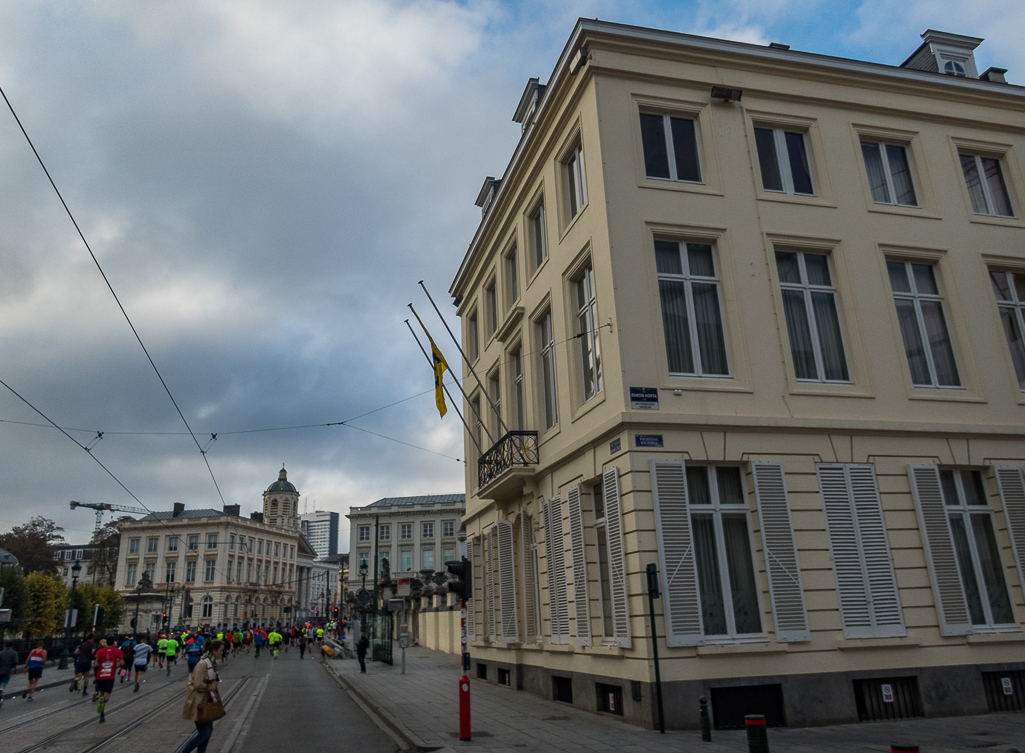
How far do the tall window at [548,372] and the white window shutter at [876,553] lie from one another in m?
7.24

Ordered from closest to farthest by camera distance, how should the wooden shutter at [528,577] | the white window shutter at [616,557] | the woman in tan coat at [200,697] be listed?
the woman in tan coat at [200,697], the white window shutter at [616,557], the wooden shutter at [528,577]

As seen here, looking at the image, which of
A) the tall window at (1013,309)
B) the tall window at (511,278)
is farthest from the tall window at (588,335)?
the tall window at (1013,309)

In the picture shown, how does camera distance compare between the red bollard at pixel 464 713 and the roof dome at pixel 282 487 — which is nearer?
the red bollard at pixel 464 713

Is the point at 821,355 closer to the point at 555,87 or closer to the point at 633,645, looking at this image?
the point at 633,645

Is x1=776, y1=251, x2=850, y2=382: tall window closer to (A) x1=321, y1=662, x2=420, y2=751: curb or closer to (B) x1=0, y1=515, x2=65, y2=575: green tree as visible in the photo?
(A) x1=321, y1=662, x2=420, y2=751: curb

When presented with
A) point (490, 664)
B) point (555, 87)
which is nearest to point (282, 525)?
point (490, 664)

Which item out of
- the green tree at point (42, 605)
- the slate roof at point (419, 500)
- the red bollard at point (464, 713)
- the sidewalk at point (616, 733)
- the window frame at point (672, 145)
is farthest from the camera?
the slate roof at point (419, 500)

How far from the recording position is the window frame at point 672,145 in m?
16.0

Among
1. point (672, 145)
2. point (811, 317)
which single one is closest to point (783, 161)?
point (672, 145)

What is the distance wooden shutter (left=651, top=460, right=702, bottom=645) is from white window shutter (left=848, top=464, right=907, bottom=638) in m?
3.41

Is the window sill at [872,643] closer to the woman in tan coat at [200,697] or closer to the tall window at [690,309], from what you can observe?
the tall window at [690,309]

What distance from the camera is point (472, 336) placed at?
2834 centimetres

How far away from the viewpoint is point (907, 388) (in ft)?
50.6

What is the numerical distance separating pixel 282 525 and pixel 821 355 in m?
133
